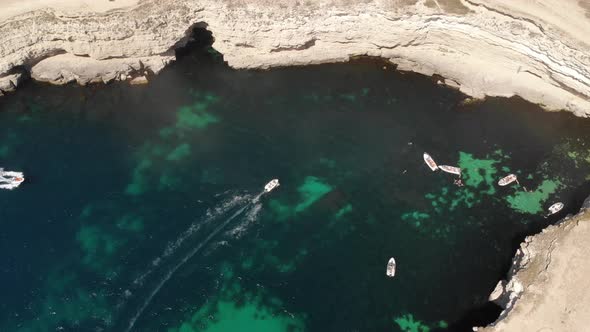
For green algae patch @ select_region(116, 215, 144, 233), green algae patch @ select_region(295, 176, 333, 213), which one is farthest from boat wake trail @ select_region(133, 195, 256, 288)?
green algae patch @ select_region(295, 176, 333, 213)

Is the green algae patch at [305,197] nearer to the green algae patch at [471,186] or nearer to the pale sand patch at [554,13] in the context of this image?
the green algae patch at [471,186]

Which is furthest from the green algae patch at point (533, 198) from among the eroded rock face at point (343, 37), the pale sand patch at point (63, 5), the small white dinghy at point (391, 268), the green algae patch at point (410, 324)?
the pale sand patch at point (63, 5)

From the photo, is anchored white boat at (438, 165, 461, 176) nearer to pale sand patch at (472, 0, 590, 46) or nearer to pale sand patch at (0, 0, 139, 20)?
pale sand patch at (472, 0, 590, 46)

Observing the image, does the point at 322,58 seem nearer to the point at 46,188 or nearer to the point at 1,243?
the point at 46,188

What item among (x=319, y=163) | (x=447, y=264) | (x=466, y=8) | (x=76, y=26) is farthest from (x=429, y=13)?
(x=76, y=26)

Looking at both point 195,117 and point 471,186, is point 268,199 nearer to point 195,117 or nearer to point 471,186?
→ point 195,117

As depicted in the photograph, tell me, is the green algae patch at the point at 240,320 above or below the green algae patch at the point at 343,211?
below
